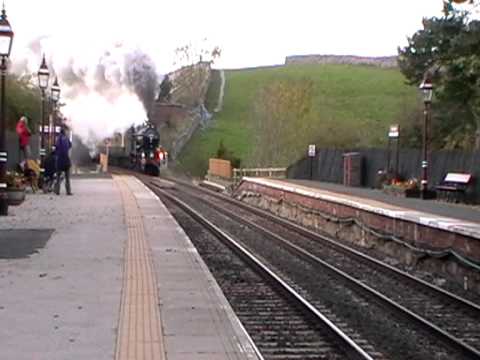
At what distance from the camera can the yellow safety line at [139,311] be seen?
28.2 ft

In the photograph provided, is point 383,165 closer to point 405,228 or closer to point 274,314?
point 405,228

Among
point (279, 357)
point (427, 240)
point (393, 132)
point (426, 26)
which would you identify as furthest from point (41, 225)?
point (426, 26)

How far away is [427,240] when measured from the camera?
1870 cm

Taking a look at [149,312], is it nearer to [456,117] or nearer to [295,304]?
[295,304]

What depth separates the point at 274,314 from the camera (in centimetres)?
1249

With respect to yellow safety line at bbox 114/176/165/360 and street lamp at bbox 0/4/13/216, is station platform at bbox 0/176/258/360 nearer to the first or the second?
yellow safety line at bbox 114/176/165/360

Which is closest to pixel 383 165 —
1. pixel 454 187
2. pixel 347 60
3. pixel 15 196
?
pixel 454 187

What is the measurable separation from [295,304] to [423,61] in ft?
124

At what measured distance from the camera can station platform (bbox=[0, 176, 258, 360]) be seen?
8.80 m

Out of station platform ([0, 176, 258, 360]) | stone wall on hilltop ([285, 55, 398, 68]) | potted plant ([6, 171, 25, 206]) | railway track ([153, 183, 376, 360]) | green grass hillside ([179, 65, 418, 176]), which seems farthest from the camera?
stone wall on hilltop ([285, 55, 398, 68])

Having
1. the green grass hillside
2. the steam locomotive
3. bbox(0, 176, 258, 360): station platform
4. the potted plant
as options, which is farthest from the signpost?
bbox(0, 176, 258, 360): station platform

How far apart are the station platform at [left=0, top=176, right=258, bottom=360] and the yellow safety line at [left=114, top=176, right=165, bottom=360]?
0.01 m

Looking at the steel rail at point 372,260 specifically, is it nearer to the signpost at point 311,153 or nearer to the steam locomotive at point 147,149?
the signpost at point 311,153

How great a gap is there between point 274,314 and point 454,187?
19981mm
